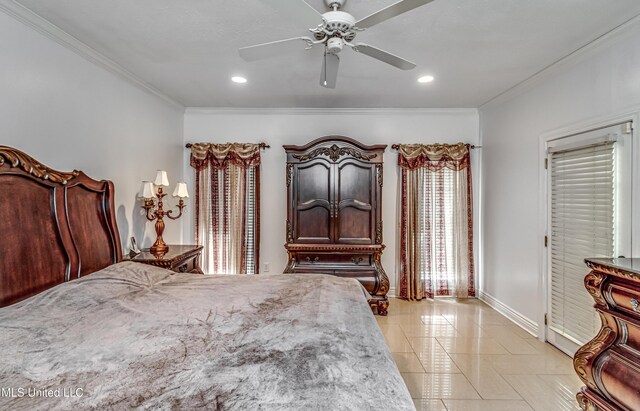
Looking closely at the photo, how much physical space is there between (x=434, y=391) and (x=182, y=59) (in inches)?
139

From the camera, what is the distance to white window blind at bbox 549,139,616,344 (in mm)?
2498

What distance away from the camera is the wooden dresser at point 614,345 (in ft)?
5.38

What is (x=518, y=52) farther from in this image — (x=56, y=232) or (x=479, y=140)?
(x=56, y=232)

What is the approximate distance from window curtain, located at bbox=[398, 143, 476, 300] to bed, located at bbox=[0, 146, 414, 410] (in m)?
2.30

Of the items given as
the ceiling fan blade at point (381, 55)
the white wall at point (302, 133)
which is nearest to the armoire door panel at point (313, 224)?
the white wall at point (302, 133)

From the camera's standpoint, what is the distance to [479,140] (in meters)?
4.55

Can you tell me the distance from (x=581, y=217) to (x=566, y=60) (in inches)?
55.9

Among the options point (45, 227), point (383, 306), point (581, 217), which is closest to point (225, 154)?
point (45, 227)

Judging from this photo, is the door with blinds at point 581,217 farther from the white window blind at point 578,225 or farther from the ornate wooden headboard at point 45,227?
the ornate wooden headboard at point 45,227

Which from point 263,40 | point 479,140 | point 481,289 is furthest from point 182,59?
point 481,289

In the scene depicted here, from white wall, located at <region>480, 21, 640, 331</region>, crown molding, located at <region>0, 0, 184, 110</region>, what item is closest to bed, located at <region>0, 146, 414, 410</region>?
crown molding, located at <region>0, 0, 184, 110</region>

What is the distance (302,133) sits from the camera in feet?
A: 15.1

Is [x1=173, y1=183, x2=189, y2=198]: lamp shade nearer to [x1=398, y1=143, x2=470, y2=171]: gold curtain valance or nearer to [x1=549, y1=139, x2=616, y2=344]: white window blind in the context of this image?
[x1=398, y1=143, x2=470, y2=171]: gold curtain valance

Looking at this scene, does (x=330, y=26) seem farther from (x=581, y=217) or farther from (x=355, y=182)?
(x=581, y=217)
